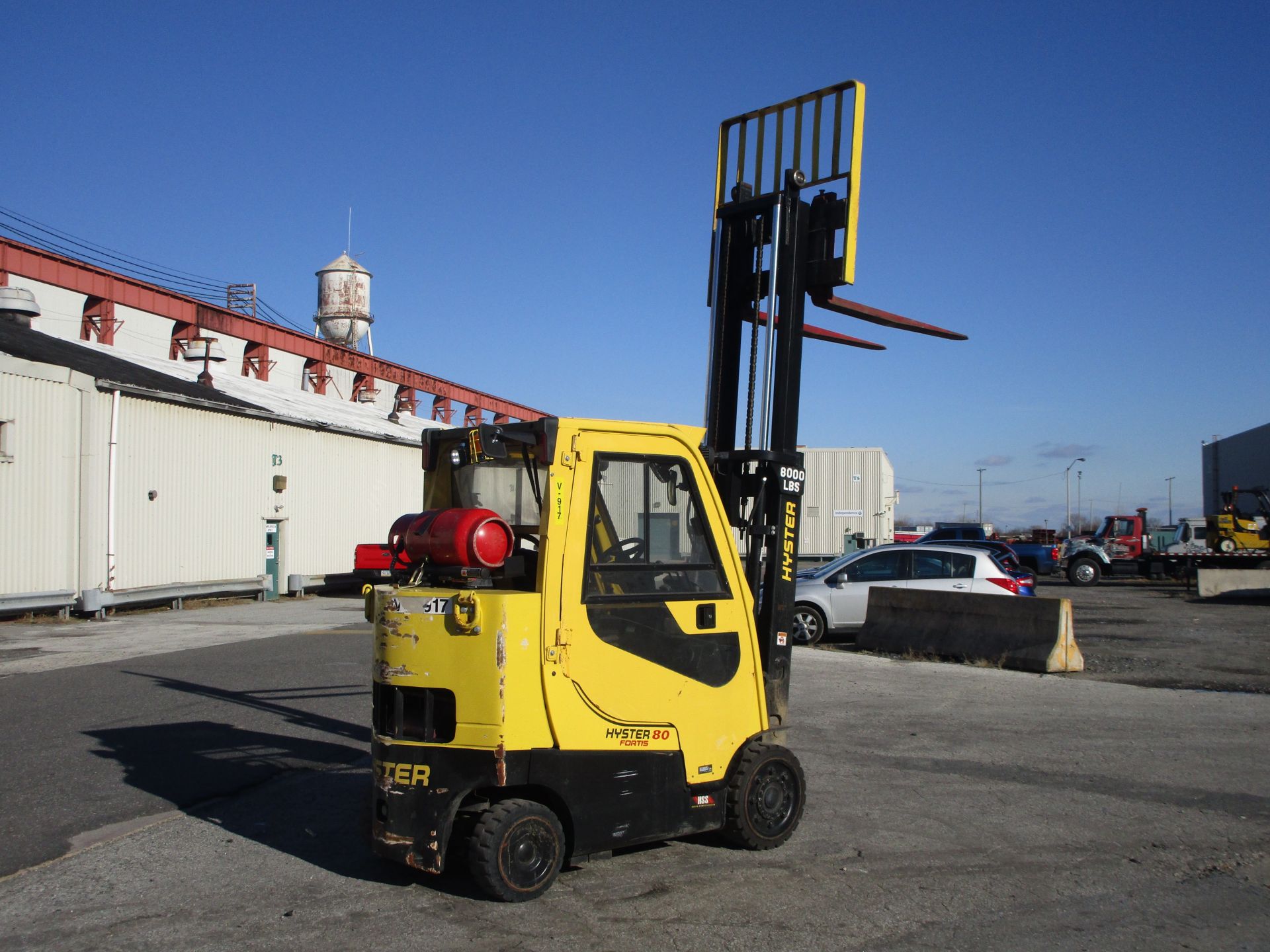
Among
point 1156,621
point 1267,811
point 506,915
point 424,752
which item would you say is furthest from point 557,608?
point 1156,621

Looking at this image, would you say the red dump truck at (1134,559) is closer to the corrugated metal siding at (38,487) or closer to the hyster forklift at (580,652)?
the corrugated metal siding at (38,487)

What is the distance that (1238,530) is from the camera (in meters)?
32.9

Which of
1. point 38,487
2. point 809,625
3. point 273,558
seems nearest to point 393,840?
point 809,625

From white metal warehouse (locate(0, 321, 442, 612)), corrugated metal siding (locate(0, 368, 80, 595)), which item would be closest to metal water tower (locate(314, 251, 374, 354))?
white metal warehouse (locate(0, 321, 442, 612))

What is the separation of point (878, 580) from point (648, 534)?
38.2 ft

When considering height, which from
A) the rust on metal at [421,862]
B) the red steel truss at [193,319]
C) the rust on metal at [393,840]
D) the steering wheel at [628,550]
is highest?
the red steel truss at [193,319]

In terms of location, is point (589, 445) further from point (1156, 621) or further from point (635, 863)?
point (1156, 621)

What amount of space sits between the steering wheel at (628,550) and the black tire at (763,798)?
4.02 ft

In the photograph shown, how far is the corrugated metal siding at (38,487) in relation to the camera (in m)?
18.8

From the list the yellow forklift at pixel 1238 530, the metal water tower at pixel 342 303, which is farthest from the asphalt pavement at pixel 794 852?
the metal water tower at pixel 342 303

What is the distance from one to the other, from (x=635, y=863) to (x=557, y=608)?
1.65 meters

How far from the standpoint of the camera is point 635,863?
17.8 ft

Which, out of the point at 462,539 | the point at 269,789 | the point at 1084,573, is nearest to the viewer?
the point at 462,539

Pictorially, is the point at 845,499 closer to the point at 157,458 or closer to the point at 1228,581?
the point at 1228,581
